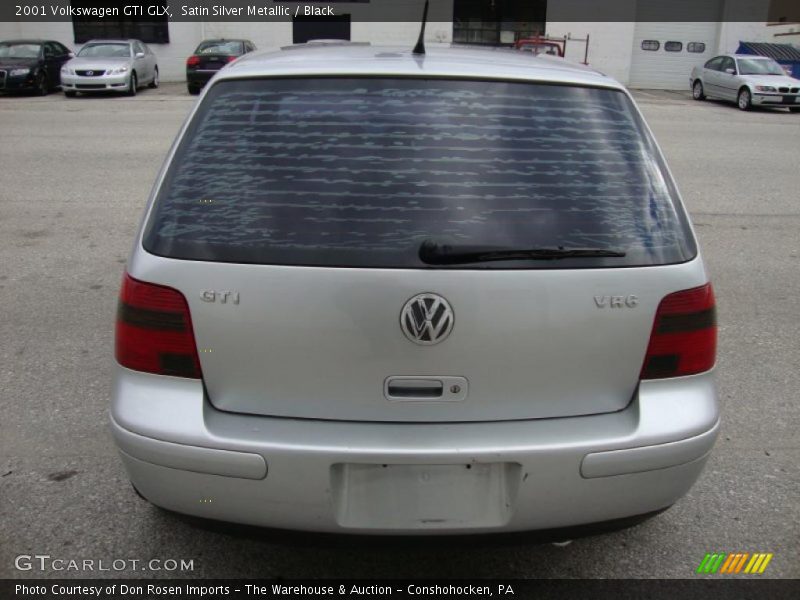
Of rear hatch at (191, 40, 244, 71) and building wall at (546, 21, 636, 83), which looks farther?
building wall at (546, 21, 636, 83)

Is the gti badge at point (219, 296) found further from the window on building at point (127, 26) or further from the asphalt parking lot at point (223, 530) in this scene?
the window on building at point (127, 26)

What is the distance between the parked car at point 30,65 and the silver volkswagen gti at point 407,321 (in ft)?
66.4

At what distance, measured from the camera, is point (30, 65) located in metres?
19.9

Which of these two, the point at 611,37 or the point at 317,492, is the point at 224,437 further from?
the point at 611,37

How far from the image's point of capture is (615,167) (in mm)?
2406

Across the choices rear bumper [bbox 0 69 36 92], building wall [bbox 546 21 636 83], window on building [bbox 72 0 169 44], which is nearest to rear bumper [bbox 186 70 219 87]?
rear bumper [bbox 0 69 36 92]

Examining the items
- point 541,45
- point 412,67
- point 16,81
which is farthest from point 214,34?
point 412,67

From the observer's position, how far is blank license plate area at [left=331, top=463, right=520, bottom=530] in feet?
7.05

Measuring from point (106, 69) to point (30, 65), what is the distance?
230cm

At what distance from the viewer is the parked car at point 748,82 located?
19391mm

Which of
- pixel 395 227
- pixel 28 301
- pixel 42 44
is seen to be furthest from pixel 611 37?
pixel 395 227

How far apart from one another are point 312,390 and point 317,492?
294mm

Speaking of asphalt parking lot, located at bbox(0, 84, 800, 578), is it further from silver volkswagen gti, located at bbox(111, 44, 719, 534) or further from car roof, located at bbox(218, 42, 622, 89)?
car roof, located at bbox(218, 42, 622, 89)

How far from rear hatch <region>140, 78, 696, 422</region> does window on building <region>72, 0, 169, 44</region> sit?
90.7ft
